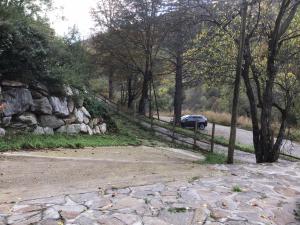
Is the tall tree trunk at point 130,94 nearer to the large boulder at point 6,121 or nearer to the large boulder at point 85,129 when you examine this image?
the large boulder at point 85,129

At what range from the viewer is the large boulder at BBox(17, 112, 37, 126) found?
12125mm

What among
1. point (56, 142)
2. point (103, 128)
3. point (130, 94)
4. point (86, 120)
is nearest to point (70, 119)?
point (86, 120)

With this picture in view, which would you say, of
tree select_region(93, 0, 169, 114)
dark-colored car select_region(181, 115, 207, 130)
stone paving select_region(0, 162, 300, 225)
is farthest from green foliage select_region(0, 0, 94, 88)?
dark-colored car select_region(181, 115, 207, 130)

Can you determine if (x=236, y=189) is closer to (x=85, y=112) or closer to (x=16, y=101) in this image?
(x=16, y=101)

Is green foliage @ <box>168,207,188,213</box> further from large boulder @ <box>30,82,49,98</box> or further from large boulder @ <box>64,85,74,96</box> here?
large boulder @ <box>64,85,74,96</box>

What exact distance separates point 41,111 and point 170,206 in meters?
8.32

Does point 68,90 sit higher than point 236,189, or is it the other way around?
point 68,90

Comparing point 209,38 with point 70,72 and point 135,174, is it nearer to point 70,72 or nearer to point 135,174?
point 70,72

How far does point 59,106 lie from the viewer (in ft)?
45.1

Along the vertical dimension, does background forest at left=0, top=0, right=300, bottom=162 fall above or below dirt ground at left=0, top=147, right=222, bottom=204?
above

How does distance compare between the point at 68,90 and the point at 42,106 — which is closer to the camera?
the point at 42,106

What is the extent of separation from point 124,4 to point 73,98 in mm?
14700

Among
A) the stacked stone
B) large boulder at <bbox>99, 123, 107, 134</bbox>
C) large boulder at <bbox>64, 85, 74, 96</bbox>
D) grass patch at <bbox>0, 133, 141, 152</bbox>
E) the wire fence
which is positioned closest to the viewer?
grass patch at <bbox>0, 133, 141, 152</bbox>

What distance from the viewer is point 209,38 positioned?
1370 cm
